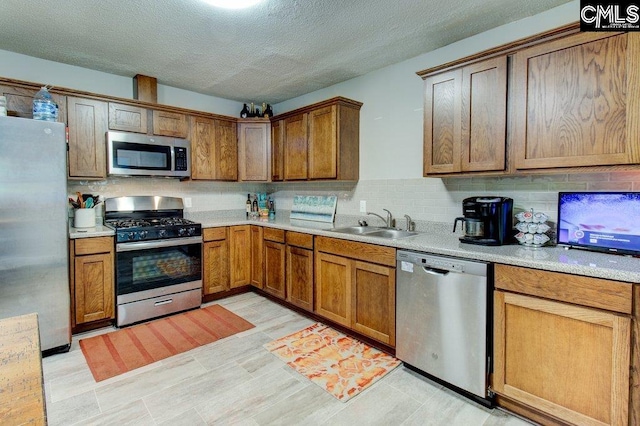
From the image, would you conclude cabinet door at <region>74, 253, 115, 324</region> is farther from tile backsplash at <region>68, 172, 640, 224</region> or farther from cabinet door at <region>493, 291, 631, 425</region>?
cabinet door at <region>493, 291, 631, 425</region>

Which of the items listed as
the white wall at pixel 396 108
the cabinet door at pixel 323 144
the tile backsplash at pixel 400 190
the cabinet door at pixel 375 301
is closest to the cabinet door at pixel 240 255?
the tile backsplash at pixel 400 190

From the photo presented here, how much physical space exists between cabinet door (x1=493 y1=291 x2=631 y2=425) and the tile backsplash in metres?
0.84

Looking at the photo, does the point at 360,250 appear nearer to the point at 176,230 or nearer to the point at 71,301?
the point at 176,230

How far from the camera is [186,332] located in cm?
306

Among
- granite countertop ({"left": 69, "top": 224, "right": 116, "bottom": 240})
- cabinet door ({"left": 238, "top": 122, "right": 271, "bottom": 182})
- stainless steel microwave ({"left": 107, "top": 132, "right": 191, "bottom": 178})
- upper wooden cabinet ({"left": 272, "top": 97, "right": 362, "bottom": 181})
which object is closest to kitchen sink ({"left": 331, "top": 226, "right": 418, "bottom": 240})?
upper wooden cabinet ({"left": 272, "top": 97, "right": 362, "bottom": 181})

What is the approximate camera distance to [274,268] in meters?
3.80

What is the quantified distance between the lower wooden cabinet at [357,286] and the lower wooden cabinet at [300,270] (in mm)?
104

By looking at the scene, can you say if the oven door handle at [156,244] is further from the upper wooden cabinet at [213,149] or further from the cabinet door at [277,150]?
the cabinet door at [277,150]

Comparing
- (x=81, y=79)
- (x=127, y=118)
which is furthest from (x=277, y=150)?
(x=81, y=79)

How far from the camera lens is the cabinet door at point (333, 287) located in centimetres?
293

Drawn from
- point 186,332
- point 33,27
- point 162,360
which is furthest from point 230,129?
point 162,360

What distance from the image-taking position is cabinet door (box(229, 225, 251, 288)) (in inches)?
158

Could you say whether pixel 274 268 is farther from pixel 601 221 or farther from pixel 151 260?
pixel 601 221

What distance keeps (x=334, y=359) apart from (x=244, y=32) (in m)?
2.68
